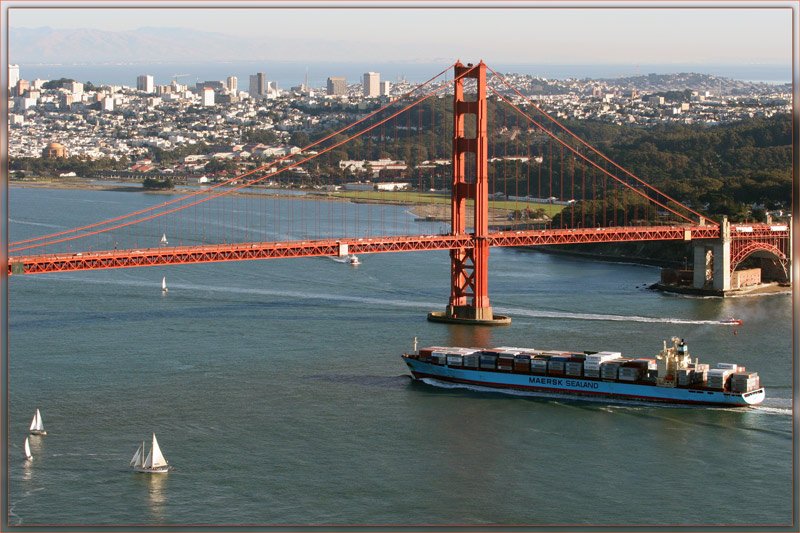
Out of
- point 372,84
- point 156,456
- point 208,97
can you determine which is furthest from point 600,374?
point 372,84

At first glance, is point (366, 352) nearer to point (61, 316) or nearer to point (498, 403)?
point (498, 403)

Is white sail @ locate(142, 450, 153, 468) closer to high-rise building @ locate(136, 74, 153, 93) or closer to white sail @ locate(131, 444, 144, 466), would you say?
white sail @ locate(131, 444, 144, 466)

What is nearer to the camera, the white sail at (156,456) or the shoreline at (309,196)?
the white sail at (156,456)

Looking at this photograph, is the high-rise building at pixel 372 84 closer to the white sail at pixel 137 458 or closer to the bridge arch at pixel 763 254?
the bridge arch at pixel 763 254

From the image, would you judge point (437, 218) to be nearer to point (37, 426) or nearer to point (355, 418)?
point (355, 418)

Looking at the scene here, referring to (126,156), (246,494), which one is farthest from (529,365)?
(126,156)

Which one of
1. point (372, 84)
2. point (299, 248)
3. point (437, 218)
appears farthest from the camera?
point (372, 84)

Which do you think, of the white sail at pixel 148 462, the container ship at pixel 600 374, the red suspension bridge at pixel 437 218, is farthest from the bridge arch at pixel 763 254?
the white sail at pixel 148 462

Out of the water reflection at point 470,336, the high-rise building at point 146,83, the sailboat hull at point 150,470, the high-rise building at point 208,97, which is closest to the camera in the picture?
the sailboat hull at point 150,470
